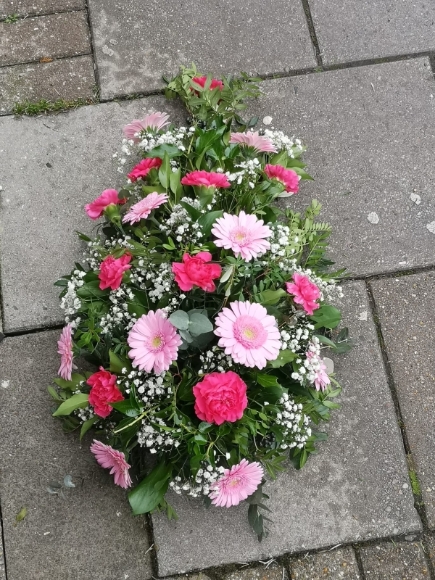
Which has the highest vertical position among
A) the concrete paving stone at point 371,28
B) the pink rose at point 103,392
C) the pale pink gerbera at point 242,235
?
the concrete paving stone at point 371,28

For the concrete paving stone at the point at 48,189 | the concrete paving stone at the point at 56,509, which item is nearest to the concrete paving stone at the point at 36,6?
the concrete paving stone at the point at 48,189

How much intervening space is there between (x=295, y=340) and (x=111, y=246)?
0.69 m

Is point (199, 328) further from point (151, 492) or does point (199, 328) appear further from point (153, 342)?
point (151, 492)

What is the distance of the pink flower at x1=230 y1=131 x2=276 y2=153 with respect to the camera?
6.73ft

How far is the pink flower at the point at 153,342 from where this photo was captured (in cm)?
165

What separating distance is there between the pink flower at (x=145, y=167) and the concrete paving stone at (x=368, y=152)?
2.05ft

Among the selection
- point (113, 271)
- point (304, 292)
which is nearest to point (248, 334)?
point (304, 292)

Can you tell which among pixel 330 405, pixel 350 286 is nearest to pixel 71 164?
→ pixel 350 286

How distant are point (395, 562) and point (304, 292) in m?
1.06

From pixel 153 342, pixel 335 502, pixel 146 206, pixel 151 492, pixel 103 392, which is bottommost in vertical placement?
pixel 335 502

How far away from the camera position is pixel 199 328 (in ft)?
5.39

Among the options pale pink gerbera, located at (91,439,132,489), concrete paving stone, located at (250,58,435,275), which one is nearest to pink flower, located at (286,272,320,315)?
concrete paving stone, located at (250,58,435,275)

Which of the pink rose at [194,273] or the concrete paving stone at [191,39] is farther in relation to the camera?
the concrete paving stone at [191,39]

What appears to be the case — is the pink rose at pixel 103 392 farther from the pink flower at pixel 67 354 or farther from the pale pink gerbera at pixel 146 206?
the pale pink gerbera at pixel 146 206
